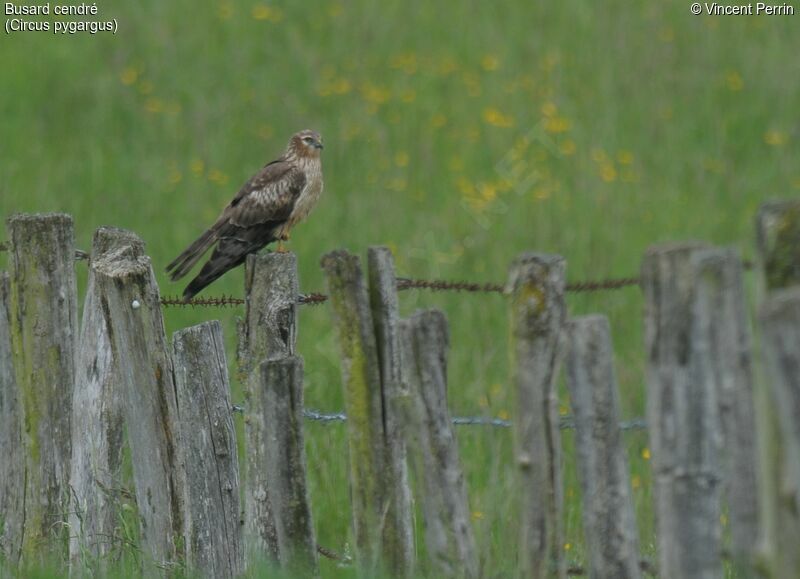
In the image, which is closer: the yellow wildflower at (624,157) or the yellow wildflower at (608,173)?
the yellow wildflower at (608,173)

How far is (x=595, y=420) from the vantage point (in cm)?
347

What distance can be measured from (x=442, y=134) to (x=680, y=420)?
34.9ft

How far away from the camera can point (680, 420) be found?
3143mm

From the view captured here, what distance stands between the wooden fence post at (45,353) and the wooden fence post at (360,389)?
4.51 ft

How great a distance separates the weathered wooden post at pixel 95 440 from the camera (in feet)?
16.2

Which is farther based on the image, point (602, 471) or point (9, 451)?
point (9, 451)

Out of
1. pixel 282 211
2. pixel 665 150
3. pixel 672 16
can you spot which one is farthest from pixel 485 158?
pixel 282 211

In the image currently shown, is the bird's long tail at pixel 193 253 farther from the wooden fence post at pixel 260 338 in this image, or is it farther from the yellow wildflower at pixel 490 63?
the yellow wildflower at pixel 490 63

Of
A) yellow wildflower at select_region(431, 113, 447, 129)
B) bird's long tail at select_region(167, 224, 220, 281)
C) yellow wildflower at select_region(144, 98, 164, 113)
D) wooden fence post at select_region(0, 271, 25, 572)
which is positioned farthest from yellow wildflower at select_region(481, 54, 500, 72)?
wooden fence post at select_region(0, 271, 25, 572)

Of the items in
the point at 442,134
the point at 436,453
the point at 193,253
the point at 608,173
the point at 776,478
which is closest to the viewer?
the point at 776,478

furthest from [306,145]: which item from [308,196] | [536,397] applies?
[536,397]

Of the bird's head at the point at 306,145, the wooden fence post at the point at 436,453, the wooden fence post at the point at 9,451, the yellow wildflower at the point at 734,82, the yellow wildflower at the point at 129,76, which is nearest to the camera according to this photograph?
the wooden fence post at the point at 436,453

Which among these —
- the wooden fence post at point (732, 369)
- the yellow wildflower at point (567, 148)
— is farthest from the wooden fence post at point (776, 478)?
the yellow wildflower at point (567, 148)

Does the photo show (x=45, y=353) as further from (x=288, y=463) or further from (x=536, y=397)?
(x=536, y=397)
